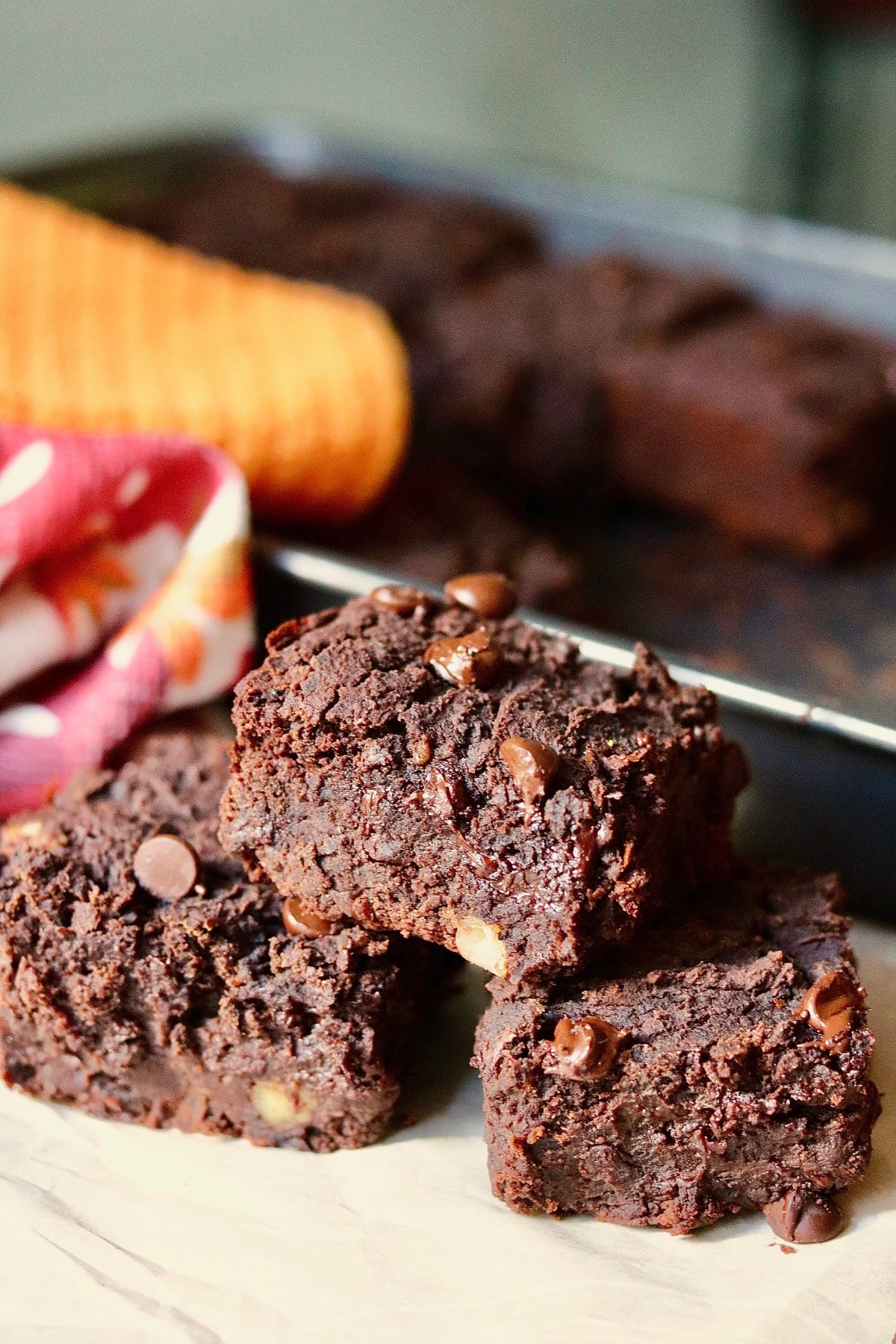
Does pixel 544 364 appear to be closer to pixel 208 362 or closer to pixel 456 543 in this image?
pixel 456 543

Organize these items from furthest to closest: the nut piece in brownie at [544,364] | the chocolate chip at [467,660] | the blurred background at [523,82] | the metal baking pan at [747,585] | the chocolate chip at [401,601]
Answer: the blurred background at [523,82] → the nut piece in brownie at [544,364] → the metal baking pan at [747,585] → the chocolate chip at [401,601] → the chocolate chip at [467,660]

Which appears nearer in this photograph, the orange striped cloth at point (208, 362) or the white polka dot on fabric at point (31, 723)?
the white polka dot on fabric at point (31, 723)

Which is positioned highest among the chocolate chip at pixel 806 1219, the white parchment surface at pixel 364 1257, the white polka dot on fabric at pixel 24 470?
the white polka dot on fabric at pixel 24 470

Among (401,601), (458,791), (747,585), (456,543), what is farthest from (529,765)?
(747,585)

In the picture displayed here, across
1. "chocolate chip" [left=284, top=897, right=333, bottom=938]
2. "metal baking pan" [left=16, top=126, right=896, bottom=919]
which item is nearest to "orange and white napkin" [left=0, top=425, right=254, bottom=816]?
"metal baking pan" [left=16, top=126, right=896, bottom=919]

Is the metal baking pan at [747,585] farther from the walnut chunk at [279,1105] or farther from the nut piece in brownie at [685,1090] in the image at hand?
the walnut chunk at [279,1105]

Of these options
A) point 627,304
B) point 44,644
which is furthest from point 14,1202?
point 627,304

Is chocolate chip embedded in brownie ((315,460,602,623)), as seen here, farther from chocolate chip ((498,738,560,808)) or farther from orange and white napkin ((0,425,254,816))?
chocolate chip ((498,738,560,808))

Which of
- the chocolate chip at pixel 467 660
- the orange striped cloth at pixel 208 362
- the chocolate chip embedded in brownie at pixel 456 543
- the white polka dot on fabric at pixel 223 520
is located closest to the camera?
the chocolate chip at pixel 467 660

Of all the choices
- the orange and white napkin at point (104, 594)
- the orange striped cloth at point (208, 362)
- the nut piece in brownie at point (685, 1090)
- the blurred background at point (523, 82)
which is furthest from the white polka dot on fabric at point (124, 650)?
the blurred background at point (523, 82)
